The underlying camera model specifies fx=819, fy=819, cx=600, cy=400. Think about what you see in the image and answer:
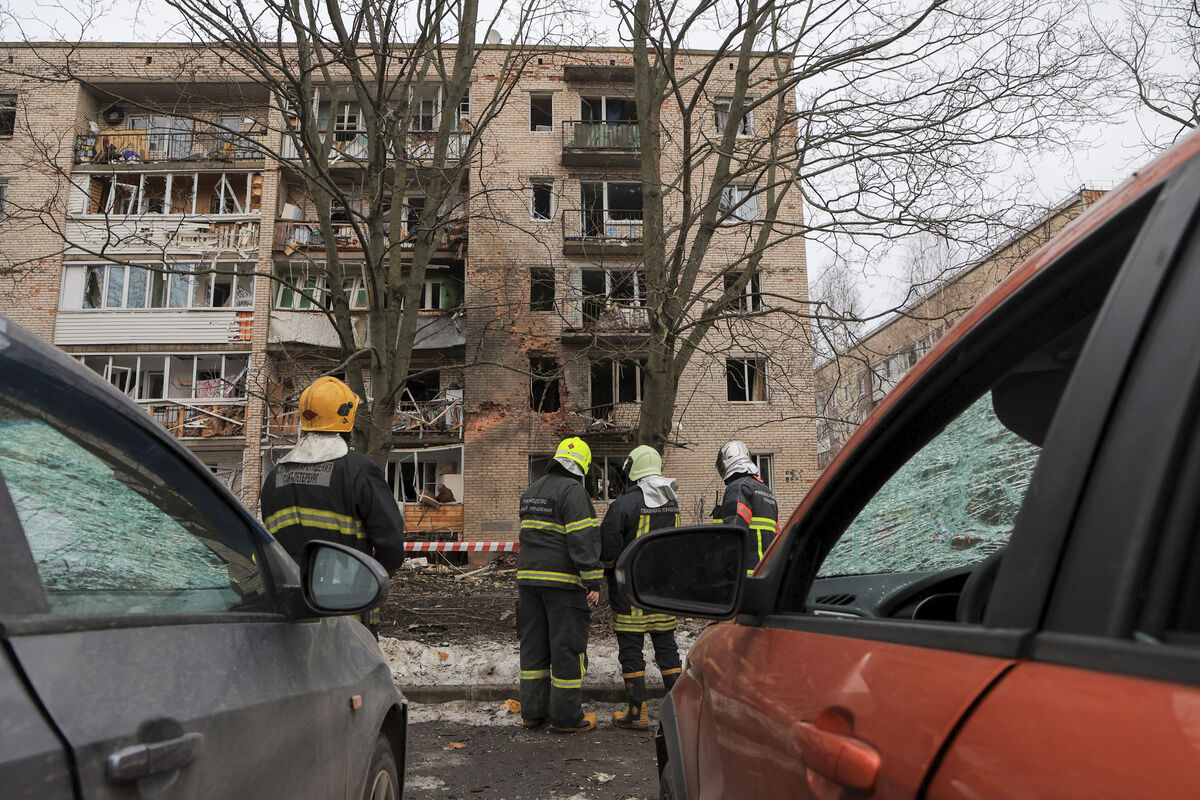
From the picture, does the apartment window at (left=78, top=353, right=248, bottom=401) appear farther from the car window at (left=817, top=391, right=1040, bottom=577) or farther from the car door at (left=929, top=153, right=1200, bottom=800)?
the car door at (left=929, top=153, right=1200, bottom=800)

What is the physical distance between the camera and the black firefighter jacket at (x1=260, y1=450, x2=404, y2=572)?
4266mm

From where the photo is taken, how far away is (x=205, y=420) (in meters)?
24.5

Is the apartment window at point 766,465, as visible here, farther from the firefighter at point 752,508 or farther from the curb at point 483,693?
the firefighter at point 752,508

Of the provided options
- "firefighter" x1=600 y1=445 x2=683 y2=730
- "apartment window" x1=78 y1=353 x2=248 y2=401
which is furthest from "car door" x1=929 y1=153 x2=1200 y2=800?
"apartment window" x1=78 y1=353 x2=248 y2=401

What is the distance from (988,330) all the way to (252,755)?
1.37 metres

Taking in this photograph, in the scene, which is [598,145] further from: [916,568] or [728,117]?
[916,568]

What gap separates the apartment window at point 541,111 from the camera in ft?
89.7

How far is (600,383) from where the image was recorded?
85.4ft

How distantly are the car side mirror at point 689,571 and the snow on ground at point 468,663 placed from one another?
5647 mm

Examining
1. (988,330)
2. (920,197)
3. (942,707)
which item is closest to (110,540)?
(942,707)

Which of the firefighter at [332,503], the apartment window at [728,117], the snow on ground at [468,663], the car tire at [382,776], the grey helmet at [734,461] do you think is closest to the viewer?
the car tire at [382,776]

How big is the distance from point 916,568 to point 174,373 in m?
27.6

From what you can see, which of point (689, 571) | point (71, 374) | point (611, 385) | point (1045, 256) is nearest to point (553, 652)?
point (689, 571)

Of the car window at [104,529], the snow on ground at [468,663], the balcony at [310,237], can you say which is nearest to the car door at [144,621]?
the car window at [104,529]
